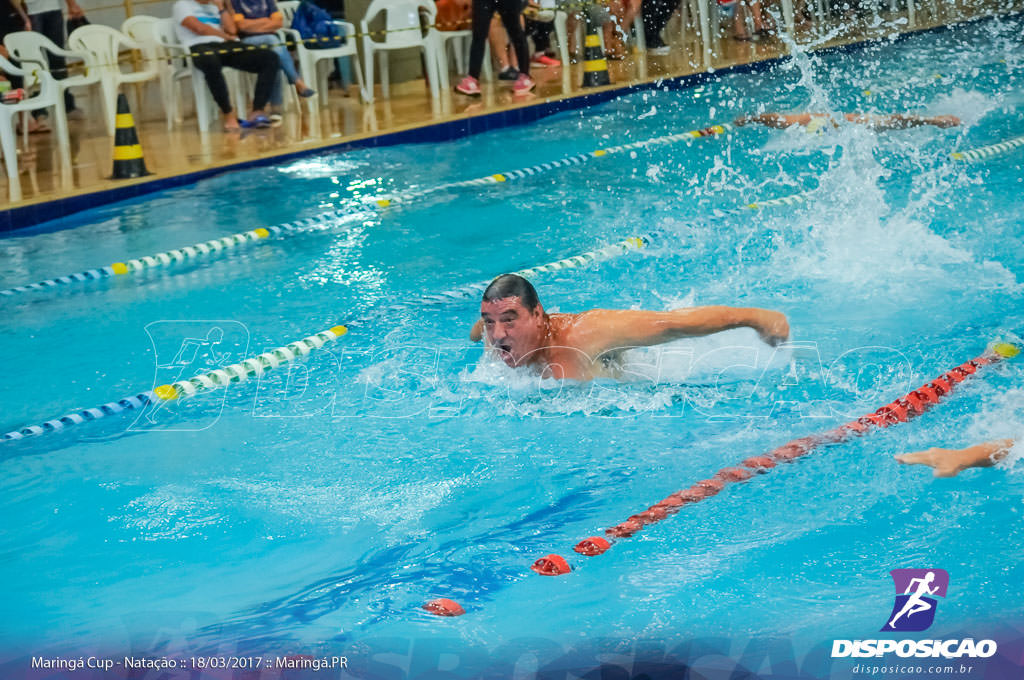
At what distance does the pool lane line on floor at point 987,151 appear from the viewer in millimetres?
7375

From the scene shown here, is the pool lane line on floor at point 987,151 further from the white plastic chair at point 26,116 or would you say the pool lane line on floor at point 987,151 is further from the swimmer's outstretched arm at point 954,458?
the white plastic chair at point 26,116

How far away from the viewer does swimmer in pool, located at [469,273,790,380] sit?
3826mm

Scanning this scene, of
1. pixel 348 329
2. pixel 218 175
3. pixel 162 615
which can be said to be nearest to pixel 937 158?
pixel 348 329

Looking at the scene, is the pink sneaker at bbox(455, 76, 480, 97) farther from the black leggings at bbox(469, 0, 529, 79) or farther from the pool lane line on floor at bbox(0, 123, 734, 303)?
the pool lane line on floor at bbox(0, 123, 734, 303)

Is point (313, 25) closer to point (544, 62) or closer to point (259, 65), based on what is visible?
point (259, 65)

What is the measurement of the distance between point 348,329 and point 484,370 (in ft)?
3.29

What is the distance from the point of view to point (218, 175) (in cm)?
813

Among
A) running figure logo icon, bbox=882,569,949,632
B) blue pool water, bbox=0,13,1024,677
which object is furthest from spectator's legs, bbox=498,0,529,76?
running figure logo icon, bbox=882,569,949,632

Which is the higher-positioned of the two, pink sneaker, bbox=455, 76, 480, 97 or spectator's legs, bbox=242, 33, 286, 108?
spectator's legs, bbox=242, 33, 286, 108

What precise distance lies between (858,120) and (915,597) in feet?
18.2

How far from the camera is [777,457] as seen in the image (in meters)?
3.59

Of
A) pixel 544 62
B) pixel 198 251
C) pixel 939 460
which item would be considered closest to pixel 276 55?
pixel 198 251

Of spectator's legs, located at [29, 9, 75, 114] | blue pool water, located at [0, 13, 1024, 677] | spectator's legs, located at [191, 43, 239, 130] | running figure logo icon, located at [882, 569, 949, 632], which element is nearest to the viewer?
running figure logo icon, located at [882, 569, 949, 632]

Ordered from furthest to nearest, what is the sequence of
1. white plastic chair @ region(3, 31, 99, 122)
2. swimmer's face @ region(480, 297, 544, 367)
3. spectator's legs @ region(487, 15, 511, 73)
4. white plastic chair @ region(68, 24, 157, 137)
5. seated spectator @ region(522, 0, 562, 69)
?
seated spectator @ region(522, 0, 562, 69), spectator's legs @ region(487, 15, 511, 73), white plastic chair @ region(68, 24, 157, 137), white plastic chair @ region(3, 31, 99, 122), swimmer's face @ region(480, 297, 544, 367)
